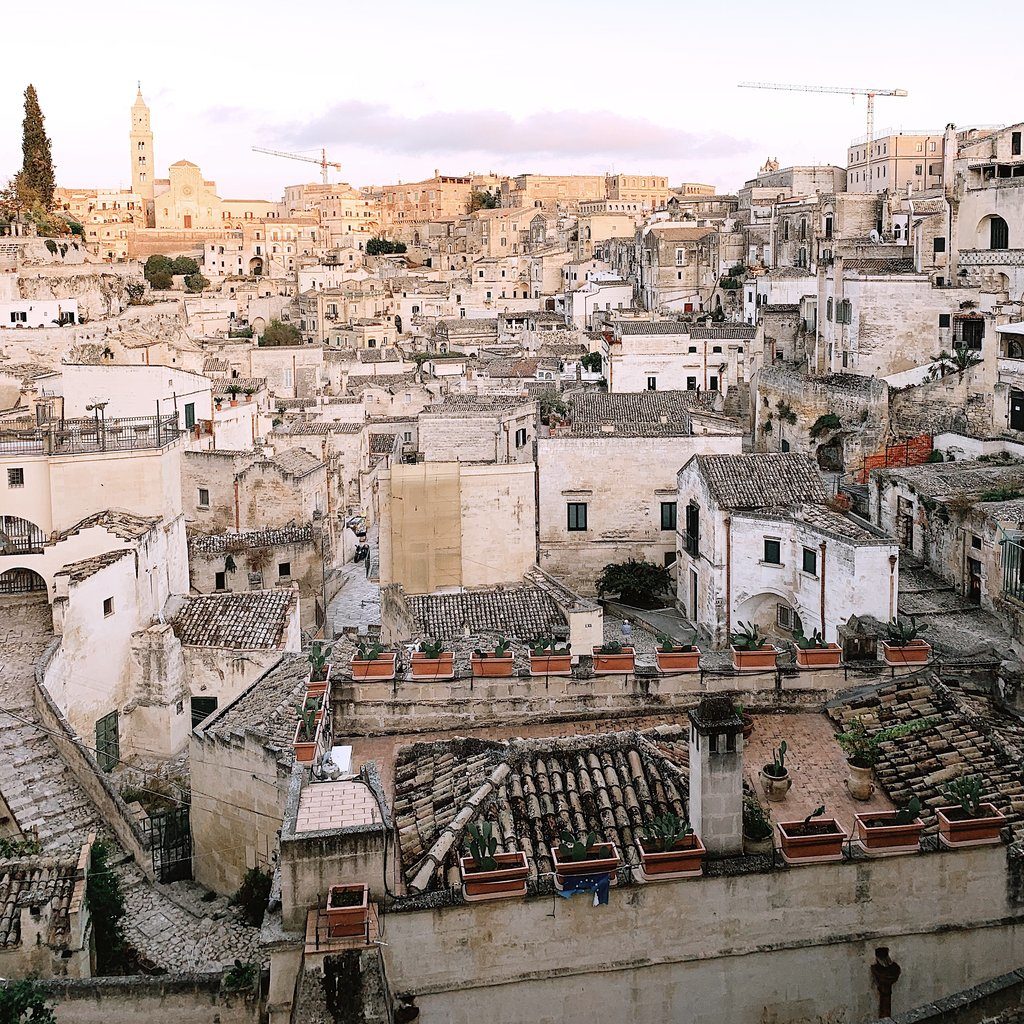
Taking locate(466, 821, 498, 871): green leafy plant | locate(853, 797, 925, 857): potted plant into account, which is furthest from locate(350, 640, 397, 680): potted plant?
locate(853, 797, 925, 857): potted plant

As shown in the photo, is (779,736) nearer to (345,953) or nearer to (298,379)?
(345,953)

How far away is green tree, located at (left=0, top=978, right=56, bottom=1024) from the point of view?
322 inches

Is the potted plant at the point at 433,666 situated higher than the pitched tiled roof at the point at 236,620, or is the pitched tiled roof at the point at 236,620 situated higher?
the potted plant at the point at 433,666

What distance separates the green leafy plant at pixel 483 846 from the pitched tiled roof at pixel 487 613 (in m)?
12.4

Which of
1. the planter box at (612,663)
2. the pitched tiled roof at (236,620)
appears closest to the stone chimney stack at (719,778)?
the planter box at (612,663)

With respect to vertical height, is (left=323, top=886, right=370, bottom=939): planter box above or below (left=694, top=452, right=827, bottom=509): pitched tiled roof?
below

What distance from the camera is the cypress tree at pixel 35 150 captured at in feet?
263

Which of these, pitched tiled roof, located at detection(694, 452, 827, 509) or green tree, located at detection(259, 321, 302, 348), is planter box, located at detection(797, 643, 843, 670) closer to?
pitched tiled roof, located at detection(694, 452, 827, 509)

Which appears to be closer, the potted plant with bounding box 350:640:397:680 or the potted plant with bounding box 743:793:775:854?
the potted plant with bounding box 743:793:775:854

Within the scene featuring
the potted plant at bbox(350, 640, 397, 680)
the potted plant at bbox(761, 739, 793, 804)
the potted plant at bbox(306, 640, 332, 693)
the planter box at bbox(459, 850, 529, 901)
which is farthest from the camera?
the potted plant at bbox(350, 640, 397, 680)

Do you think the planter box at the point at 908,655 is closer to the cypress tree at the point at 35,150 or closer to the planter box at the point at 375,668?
the planter box at the point at 375,668

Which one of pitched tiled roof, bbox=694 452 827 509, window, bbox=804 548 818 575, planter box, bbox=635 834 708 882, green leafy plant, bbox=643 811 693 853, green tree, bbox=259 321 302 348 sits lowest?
window, bbox=804 548 818 575

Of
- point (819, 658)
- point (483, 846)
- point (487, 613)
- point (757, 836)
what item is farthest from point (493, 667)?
point (487, 613)

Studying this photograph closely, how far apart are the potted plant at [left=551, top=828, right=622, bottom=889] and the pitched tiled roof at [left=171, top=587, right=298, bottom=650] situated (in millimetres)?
12421
